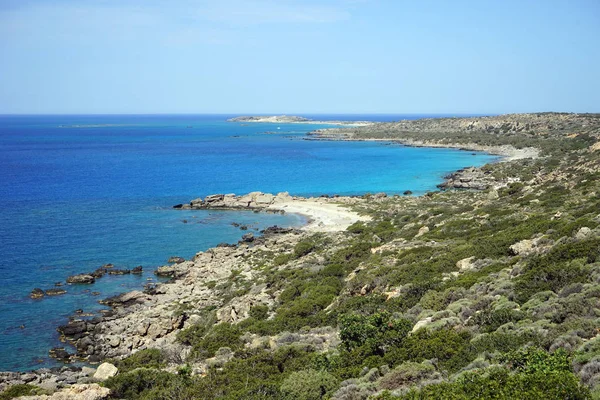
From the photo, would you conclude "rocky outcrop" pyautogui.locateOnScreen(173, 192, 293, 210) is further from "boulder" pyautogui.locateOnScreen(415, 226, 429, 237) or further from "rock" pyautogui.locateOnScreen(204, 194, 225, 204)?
"boulder" pyautogui.locateOnScreen(415, 226, 429, 237)

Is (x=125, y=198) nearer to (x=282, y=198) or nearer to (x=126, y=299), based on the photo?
(x=282, y=198)

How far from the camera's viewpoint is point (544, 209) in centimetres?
2998

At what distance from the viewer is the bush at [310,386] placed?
12.0m

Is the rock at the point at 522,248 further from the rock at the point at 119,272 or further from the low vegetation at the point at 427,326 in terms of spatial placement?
the rock at the point at 119,272

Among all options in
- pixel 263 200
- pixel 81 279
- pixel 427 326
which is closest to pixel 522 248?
pixel 427 326

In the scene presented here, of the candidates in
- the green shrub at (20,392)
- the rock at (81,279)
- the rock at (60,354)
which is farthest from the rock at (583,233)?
the rock at (81,279)

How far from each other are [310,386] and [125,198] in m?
59.7

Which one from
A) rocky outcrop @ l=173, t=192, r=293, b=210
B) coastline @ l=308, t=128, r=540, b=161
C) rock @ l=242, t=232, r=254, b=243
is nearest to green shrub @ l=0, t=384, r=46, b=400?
rock @ l=242, t=232, r=254, b=243

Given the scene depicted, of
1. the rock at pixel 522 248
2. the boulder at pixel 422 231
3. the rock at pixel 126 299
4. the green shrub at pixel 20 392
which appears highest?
the rock at pixel 522 248

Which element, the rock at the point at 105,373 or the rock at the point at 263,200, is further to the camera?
the rock at the point at 263,200

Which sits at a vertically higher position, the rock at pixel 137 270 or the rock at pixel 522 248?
the rock at pixel 522 248

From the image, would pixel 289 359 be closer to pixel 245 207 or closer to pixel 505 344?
pixel 505 344

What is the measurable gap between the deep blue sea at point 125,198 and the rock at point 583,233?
80.4 feet

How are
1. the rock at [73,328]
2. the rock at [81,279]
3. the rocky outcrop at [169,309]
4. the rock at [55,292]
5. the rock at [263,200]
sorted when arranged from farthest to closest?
the rock at [263,200], the rock at [81,279], the rock at [55,292], the rock at [73,328], the rocky outcrop at [169,309]
